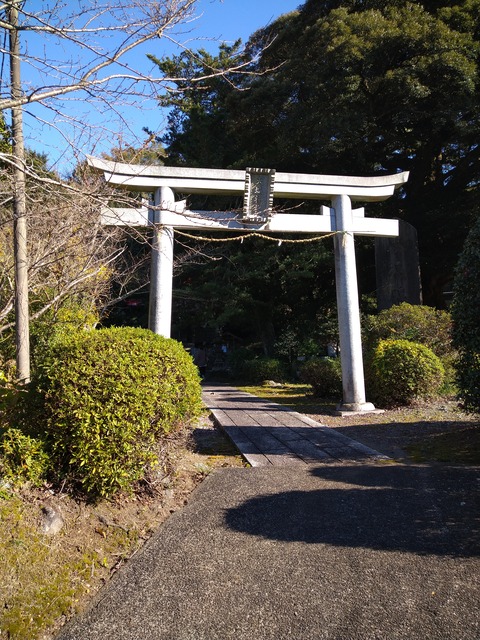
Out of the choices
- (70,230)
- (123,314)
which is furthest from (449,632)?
(123,314)

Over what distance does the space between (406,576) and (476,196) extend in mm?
16768

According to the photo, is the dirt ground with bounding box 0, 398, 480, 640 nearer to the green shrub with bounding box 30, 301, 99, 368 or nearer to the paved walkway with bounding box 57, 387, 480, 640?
the paved walkway with bounding box 57, 387, 480, 640

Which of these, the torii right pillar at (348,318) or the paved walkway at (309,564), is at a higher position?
the torii right pillar at (348,318)

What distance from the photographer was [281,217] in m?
8.99

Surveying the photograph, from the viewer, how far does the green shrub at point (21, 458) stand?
11.6 feet

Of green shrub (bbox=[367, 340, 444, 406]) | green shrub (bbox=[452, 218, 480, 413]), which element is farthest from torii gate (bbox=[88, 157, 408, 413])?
green shrub (bbox=[452, 218, 480, 413])

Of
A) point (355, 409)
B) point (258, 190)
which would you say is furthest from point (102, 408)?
point (355, 409)

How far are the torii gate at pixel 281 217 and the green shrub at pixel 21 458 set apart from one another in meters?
4.67

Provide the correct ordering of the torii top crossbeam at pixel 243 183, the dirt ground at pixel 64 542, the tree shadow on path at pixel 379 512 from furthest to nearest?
the torii top crossbeam at pixel 243 183
the tree shadow on path at pixel 379 512
the dirt ground at pixel 64 542

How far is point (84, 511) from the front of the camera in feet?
12.2

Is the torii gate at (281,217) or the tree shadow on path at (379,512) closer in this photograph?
the tree shadow on path at (379,512)

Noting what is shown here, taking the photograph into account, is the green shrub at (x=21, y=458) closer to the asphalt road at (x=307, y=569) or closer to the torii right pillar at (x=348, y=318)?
the asphalt road at (x=307, y=569)

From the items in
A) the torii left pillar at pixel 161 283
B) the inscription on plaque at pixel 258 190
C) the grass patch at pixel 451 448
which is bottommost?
the grass patch at pixel 451 448

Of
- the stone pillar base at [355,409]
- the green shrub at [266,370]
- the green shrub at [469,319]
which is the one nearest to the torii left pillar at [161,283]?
the stone pillar base at [355,409]
